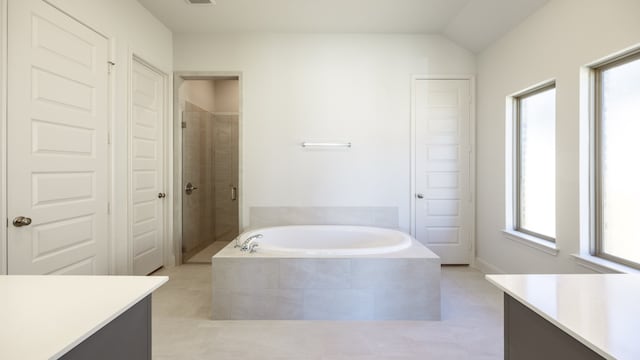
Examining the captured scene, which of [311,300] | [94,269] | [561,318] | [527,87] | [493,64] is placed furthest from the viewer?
[493,64]

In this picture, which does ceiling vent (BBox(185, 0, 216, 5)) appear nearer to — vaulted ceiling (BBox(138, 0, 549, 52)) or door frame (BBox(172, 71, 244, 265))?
vaulted ceiling (BBox(138, 0, 549, 52))

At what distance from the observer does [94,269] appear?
235 centimetres

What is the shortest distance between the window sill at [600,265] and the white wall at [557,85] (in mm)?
59

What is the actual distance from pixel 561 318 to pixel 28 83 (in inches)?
105

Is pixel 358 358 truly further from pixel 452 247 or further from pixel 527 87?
pixel 527 87

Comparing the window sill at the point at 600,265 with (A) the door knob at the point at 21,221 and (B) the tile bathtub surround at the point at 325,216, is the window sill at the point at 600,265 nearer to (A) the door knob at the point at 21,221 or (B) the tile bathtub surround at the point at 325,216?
(B) the tile bathtub surround at the point at 325,216

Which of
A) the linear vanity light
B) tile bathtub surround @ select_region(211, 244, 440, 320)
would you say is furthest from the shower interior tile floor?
the linear vanity light

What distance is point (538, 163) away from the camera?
105 inches

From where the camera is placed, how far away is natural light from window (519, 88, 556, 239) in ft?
8.19

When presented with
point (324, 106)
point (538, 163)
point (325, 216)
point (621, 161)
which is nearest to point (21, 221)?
point (325, 216)

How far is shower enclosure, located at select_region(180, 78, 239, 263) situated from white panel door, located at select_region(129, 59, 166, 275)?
1.00 ft

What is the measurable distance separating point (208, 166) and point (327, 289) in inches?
115

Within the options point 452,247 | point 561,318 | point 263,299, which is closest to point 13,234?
point 263,299

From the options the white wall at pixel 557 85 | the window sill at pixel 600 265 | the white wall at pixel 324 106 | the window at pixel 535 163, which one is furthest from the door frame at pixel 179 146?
the window sill at pixel 600 265
